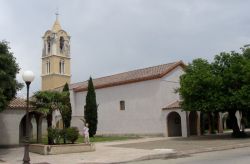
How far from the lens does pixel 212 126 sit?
42125 millimetres

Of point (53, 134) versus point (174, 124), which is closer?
point (53, 134)

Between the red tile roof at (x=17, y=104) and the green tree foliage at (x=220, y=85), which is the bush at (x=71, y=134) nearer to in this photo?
the red tile roof at (x=17, y=104)

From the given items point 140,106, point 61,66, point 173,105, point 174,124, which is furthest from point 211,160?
point 61,66

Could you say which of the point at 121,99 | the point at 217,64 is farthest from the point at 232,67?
the point at 121,99

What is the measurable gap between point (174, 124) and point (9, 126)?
56.3ft

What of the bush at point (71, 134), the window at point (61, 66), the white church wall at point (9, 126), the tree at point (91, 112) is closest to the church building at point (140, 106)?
the white church wall at point (9, 126)

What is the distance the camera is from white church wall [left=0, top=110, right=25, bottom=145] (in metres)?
28.2

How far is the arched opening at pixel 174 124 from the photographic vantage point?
123 ft

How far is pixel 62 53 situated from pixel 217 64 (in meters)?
49.6

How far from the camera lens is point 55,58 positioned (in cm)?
7319

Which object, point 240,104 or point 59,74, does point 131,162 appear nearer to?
point 240,104

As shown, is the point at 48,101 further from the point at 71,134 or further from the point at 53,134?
the point at 71,134

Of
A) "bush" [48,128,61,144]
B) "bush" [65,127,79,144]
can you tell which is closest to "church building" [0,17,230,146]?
"bush" [48,128,61,144]

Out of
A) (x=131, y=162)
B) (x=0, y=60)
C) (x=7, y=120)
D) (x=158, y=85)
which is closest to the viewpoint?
(x=131, y=162)
